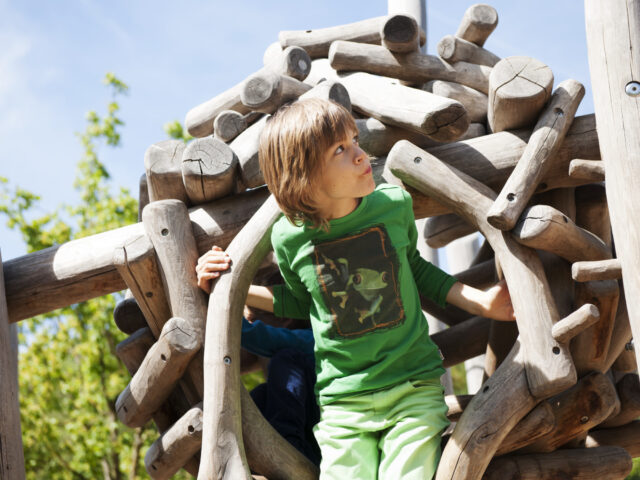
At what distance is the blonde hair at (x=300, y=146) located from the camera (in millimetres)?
2787

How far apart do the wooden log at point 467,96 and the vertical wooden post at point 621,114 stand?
133 centimetres

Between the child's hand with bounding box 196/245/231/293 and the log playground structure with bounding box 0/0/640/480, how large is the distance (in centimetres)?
5

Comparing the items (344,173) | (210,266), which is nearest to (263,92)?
(210,266)

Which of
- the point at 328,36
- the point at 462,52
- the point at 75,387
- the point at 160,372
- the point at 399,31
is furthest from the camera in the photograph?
the point at 75,387

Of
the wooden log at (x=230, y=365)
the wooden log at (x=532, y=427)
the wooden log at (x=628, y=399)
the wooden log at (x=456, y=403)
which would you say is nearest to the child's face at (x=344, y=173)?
the wooden log at (x=230, y=365)

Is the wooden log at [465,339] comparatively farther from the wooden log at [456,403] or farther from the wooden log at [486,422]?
the wooden log at [486,422]

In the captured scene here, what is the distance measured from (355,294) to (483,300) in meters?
0.54

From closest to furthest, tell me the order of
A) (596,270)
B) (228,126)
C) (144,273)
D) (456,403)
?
(596,270) → (144,273) → (456,403) → (228,126)

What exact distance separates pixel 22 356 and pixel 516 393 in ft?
35.7

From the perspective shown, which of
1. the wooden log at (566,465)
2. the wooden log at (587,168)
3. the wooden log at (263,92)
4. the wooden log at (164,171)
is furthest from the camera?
the wooden log at (263,92)

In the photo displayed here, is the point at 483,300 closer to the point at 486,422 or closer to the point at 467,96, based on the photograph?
the point at 486,422

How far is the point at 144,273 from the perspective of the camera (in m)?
3.43

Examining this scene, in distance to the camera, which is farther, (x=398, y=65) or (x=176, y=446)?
(x=398, y=65)

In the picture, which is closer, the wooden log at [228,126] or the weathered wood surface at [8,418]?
the weathered wood surface at [8,418]
